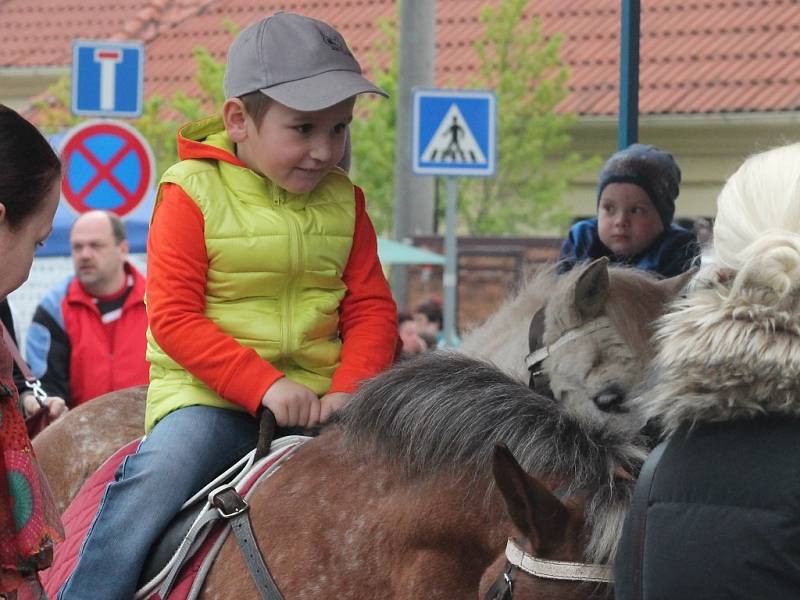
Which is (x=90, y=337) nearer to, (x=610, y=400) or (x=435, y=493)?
(x=610, y=400)

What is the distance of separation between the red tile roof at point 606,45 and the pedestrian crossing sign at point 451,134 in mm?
8330

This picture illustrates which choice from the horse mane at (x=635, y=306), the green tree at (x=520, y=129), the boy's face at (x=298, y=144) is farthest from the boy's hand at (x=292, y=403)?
the green tree at (x=520, y=129)

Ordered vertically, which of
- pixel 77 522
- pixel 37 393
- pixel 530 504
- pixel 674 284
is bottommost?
pixel 77 522

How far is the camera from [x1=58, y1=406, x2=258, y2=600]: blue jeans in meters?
3.29

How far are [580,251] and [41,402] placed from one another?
2.15 meters

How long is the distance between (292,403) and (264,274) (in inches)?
13.0

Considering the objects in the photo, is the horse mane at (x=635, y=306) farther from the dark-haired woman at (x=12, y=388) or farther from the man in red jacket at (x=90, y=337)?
the man in red jacket at (x=90, y=337)

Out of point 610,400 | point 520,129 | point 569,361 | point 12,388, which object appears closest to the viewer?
point 12,388

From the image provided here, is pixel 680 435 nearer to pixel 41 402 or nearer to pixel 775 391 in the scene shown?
pixel 775 391

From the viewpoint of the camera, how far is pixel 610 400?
4012 millimetres

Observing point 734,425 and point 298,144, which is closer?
point 734,425

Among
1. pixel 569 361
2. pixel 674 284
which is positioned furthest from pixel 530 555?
pixel 674 284

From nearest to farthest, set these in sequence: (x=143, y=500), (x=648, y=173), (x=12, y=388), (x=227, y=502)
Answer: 1. (x=12, y=388)
2. (x=227, y=502)
3. (x=143, y=500)
4. (x=648, y=173)

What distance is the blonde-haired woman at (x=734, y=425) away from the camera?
2004 millimetres
